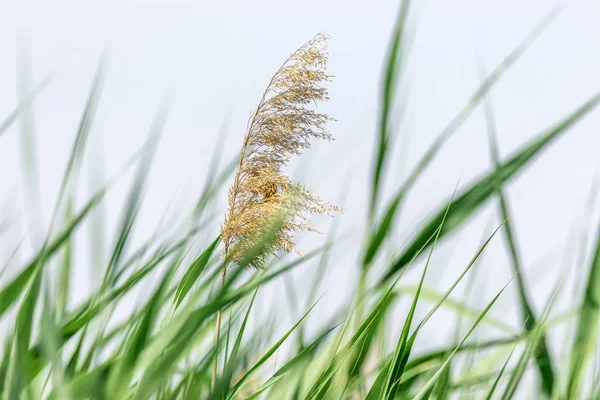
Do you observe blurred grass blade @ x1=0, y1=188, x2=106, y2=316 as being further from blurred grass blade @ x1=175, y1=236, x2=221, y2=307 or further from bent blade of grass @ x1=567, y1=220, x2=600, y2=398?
bent blade of grass @ x1=567, y1=220, x2=600, y2=398

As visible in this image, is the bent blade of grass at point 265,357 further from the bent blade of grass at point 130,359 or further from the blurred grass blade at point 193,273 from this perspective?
the bent blade of grass at point 130,359

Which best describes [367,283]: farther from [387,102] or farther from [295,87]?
[295,87]

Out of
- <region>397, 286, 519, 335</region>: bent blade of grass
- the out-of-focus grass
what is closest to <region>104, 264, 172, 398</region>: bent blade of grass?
the out-of-focus grass

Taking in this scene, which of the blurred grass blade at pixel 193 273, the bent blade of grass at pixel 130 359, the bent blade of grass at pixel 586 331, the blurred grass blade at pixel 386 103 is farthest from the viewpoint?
the blurred grass blade at pixel 193 273

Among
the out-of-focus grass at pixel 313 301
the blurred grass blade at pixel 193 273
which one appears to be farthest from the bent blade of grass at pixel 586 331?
the blurred grass blade at pixel 193 273

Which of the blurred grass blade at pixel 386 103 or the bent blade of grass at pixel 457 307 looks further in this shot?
the bent blade of grass at pixel 457 307

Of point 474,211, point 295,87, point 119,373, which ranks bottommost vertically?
point 119,373

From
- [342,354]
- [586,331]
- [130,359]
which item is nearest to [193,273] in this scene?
[342,354]

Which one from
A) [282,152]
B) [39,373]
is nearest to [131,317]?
[39,373]
